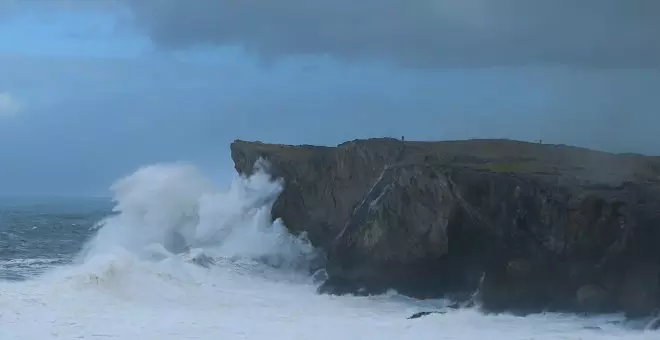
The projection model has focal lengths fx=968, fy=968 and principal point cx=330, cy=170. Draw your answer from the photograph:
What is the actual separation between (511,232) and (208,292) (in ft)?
27.8

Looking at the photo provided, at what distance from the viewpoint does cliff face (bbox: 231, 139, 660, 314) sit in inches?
902

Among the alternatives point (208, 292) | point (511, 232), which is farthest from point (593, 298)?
point (208, 292)

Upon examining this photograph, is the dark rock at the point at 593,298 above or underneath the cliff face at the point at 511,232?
underneath

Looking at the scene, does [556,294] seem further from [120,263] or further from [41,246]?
[41,246]

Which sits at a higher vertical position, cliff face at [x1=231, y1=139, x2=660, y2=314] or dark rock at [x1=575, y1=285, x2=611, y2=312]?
cliff face at [x1=231, y1=139, x2=660, y2=314]

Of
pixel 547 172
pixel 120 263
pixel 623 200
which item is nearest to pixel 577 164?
pixel 547 172

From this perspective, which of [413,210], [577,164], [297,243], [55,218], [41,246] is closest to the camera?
[413,210]

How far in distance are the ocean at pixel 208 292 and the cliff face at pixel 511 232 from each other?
848 mm

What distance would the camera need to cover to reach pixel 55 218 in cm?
5641

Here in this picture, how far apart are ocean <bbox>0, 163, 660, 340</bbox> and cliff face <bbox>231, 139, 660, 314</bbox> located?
2.78ft

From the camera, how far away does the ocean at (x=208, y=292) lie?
2081cm

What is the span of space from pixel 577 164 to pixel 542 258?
22.4 feet

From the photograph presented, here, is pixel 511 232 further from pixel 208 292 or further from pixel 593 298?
pixel 208 292

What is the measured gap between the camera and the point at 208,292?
88.0 feet
